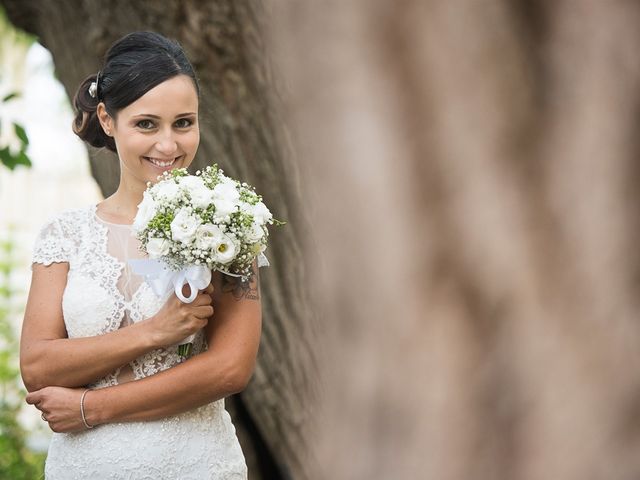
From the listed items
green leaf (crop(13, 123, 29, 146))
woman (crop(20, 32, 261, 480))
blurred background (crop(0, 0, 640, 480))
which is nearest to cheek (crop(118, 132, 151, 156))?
woman (crop(20, 32, 261, 480))

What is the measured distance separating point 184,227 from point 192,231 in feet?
0.09

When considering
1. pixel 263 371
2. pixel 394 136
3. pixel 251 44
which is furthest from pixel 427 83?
pixel 263 371

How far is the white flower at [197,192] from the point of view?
2.44 metres

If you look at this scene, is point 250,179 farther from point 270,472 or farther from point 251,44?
point 270,472

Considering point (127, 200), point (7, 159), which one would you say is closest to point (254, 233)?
point (127, 200)

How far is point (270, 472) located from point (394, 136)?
4.59 m

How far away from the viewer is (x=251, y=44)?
162 inches

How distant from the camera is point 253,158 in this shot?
440 cm

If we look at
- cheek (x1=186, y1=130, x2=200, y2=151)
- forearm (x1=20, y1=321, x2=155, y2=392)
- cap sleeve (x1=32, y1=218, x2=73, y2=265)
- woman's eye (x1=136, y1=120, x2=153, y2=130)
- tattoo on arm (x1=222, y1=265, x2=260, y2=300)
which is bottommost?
forearm (x1=20, y1=321, x2=155, y2=392)

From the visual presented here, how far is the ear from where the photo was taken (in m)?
2.73

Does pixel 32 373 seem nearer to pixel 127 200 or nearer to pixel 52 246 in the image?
pixel 52 246

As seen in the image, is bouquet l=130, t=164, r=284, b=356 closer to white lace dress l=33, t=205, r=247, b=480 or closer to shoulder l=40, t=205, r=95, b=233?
white lace dress l=33, t=205, r=247, b=480

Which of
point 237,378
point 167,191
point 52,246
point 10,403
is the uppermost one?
point 167,191

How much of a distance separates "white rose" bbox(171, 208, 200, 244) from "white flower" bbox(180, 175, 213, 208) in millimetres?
38
